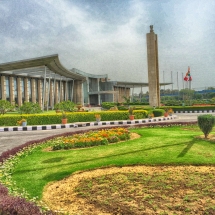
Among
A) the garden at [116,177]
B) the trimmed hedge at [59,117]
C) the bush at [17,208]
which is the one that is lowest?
the garden at [116,177]

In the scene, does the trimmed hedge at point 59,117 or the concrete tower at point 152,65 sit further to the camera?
the concrete tower at point 152,65

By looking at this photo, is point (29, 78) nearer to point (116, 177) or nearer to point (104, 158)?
point (104, 158)

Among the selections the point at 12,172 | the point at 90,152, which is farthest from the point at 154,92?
the point at 12,172

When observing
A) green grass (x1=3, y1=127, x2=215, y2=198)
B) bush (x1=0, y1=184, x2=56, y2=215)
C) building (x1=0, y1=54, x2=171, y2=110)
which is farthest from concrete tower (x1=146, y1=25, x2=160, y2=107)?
bush (x1=0, y1=184, x2=56, y2=215)

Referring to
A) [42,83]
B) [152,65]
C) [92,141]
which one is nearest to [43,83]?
[42,83]

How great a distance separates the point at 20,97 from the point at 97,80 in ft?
103

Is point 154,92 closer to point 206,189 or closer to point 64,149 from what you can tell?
point 64,149

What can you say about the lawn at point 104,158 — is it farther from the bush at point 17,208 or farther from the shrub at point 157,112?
the shrub at point 157,112

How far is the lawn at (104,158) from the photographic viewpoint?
537cm

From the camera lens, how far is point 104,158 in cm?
673

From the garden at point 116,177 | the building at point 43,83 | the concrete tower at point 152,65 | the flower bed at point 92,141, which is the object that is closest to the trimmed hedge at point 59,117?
the flower bed at point 92,141

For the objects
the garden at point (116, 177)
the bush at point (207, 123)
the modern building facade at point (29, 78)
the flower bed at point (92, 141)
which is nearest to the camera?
the garden at point (116, 177)

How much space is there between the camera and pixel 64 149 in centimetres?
831

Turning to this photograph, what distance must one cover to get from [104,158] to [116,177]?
160 centimetres
